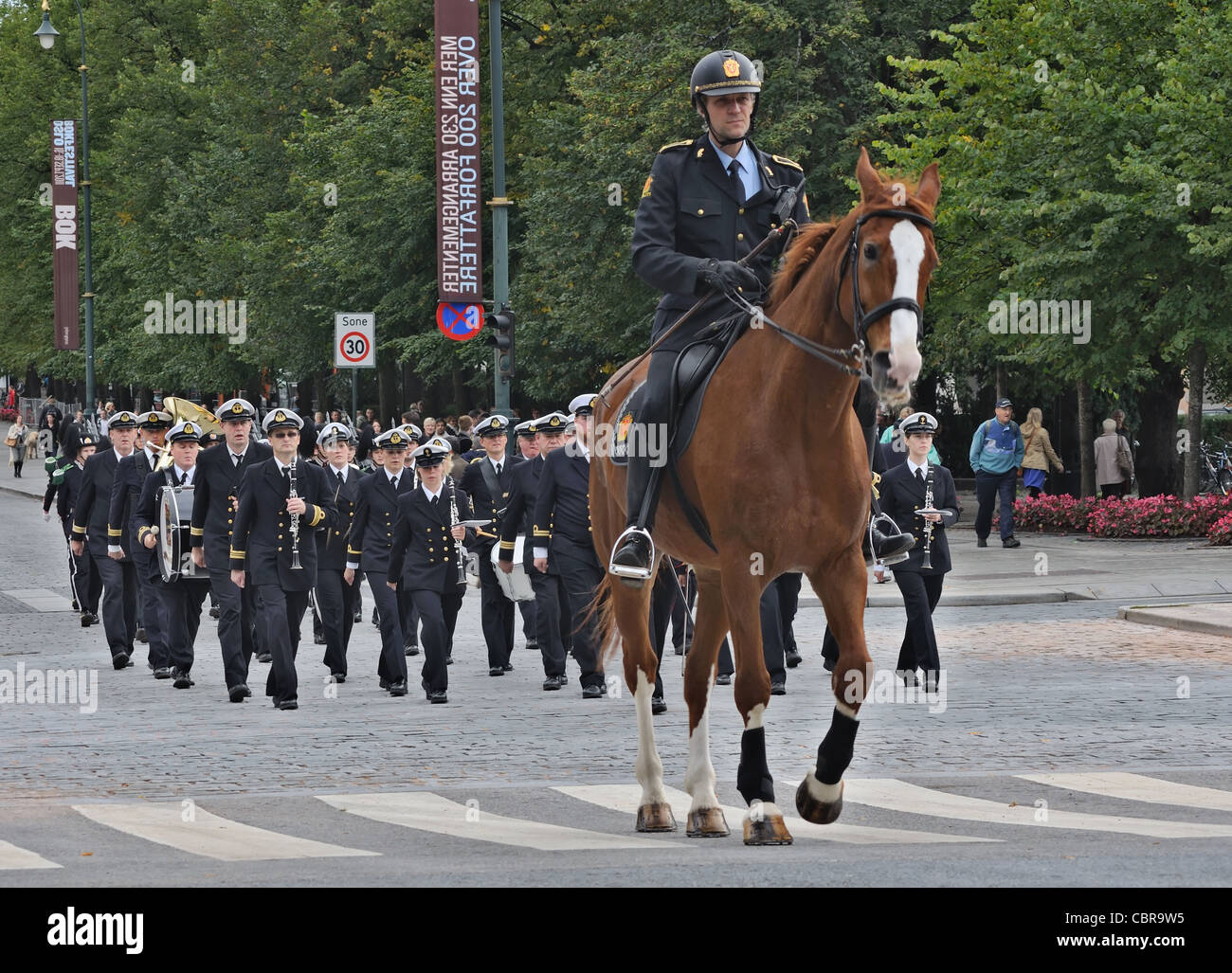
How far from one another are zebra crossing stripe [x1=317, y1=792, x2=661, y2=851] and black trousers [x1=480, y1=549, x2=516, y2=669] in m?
6.09

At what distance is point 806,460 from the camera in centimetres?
834

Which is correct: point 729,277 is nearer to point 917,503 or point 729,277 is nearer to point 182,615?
point 917,503

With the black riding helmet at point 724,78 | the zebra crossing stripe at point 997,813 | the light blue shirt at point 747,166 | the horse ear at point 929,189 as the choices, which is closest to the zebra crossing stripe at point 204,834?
the zebra crossing stripe at point 997,813

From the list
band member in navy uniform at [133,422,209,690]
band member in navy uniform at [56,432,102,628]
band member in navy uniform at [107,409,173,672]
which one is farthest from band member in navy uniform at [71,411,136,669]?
band member in navy uniform at [133,422,209,690]

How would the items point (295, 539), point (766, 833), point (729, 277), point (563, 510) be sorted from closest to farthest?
point (766, 833) → point (729, 277) → point (295, 539) → point (563, 510)

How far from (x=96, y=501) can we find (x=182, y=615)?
11.4ft

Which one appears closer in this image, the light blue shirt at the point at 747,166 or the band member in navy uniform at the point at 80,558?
the light blue shirt at the point at 747,166

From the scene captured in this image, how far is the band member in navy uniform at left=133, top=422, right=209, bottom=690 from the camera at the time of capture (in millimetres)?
15461

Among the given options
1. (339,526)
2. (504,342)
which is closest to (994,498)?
(504,342)

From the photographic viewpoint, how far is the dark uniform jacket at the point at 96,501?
60.7 feet

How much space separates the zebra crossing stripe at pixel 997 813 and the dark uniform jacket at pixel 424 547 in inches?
219

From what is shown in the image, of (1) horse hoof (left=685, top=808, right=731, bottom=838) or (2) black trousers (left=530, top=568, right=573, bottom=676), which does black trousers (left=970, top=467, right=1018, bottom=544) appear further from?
(1) horse hoof (left=685, top=808, right=731, bottom=838)

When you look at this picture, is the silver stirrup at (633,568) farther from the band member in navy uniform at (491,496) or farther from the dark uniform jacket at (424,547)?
the band member in navy uniform at (491,496)

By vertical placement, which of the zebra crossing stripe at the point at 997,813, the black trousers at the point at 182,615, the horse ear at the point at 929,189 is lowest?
the zebra crossing stripe at the point at 997,813
